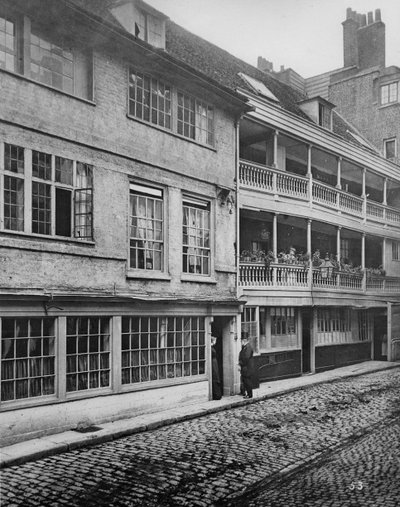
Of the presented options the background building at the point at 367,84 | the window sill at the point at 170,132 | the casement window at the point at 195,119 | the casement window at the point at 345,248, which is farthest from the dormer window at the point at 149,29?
the background building at the point at 367,84

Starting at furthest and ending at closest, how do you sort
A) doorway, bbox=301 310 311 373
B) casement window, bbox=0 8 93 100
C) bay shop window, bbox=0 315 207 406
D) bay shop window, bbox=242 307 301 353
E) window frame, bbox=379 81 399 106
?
window frame, bbox=379 81 399 106 < doorway, bbox=301 310 311 373 < bay shop window, bbox=242 307 301 353 < casement window, bbox=0 8 93 100 < bay shop window, bbox=0 315 207 406

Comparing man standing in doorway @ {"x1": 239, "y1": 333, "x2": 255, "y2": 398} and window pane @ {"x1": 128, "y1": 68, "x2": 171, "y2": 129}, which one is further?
man standing in doorway @ {"x1": 239, "y1": 333, "x2": 255, "y2": 398}

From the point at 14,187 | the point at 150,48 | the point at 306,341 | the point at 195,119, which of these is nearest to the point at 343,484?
the point at 14,187

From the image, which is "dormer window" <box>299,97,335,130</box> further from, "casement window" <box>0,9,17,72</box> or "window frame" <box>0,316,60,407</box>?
"window frame" <box>0,316,60,407</box>

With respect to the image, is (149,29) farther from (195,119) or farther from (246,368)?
(246,368)

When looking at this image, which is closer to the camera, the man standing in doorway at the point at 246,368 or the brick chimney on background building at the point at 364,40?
the man standing in doorway at the point at 246,368

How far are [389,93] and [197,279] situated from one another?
2120 centimetres

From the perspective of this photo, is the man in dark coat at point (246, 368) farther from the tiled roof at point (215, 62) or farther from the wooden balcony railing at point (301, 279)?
the tiled roof at point (215, 62)

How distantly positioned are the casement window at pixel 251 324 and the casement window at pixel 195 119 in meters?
5.58

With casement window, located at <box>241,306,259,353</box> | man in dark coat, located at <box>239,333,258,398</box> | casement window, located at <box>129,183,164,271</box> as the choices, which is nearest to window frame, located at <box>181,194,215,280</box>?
casement window, located at <box>129,183,164,271</box>

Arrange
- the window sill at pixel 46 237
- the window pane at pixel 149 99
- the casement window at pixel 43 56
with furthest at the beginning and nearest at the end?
the window pane at pixel 149 99 < the casement window at pixel 43 56 < the window sill at pixel 46 237

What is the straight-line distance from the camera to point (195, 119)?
1594 cm

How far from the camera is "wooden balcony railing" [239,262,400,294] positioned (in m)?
18.1

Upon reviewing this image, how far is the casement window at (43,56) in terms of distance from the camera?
11.2 m
